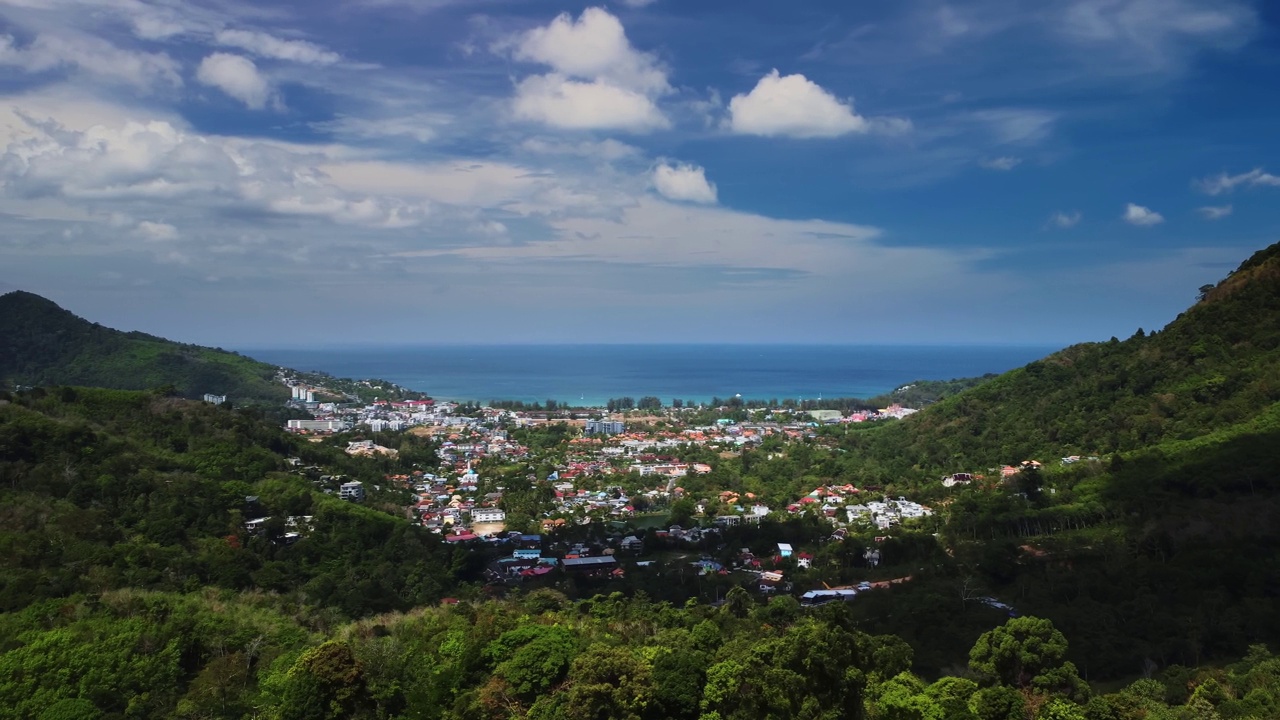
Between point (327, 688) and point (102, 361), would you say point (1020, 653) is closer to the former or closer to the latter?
point (327, 688)

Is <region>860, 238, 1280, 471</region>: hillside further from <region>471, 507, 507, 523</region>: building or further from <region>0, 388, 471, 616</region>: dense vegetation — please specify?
<region>0, 388, 471, 616</region>: dense vegetation

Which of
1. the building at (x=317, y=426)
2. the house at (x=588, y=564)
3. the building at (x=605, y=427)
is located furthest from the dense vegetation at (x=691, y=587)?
the building at (x=605, y=427)

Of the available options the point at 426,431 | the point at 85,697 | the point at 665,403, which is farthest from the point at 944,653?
the point at 665,403

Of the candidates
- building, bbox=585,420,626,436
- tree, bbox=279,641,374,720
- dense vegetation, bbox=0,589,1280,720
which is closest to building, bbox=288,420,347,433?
building, bbox=585,420,626,436

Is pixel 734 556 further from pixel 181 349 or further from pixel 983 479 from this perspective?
pixel 181 349

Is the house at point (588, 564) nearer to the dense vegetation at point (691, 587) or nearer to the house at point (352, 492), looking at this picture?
the dense vegetation at point (691, 587)

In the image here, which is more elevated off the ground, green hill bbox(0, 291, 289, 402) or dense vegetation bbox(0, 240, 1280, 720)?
green hill bbox(0, 291, 289, 402)
